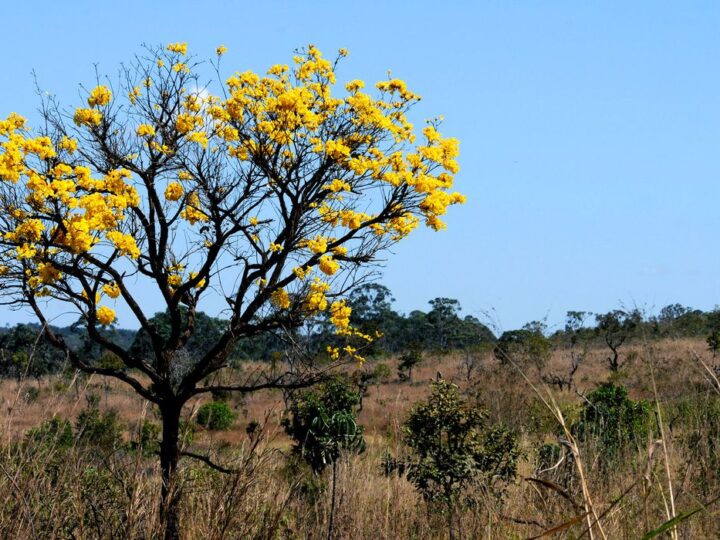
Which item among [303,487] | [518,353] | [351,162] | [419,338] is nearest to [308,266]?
[351,162]

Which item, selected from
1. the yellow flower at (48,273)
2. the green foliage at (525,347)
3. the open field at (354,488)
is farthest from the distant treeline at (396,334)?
the yellow flower at (48,273)

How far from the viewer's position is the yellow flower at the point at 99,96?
10164 millimetres

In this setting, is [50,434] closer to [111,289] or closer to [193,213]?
[111,289]

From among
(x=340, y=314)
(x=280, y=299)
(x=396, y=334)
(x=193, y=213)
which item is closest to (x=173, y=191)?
(x=193, y=213)

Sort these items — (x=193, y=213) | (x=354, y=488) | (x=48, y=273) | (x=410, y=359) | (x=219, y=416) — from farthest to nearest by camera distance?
(x=410, y=359)
(x=219, y=416)
(x=193, y=213)
(x=48, y=273)
(x=354, y=488)

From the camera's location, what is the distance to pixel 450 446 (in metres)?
9.09

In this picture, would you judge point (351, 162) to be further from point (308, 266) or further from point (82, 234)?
point (82, 234)

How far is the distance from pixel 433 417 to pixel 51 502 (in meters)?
5.70

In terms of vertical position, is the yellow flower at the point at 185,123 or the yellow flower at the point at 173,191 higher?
the yellow flower at the point at 185,123

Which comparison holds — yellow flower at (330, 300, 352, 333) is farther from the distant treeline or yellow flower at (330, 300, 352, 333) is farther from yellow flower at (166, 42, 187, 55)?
the distant treeline

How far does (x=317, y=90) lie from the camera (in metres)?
10.7

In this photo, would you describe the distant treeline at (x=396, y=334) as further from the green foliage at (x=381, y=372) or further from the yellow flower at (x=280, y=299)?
the yellow flower at (x=280, y=299)

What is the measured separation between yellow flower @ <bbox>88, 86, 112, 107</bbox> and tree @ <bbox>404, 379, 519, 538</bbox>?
5.10 m

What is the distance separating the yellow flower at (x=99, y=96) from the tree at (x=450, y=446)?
510cm
